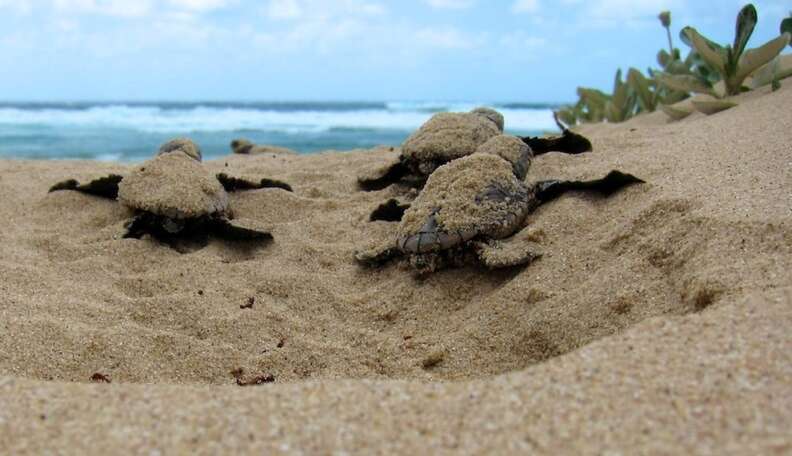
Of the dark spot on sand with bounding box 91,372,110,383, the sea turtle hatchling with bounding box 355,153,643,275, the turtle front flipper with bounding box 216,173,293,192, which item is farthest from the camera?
the turtle front flipper with bounding box 216,173,293,192

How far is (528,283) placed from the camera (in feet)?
11.1

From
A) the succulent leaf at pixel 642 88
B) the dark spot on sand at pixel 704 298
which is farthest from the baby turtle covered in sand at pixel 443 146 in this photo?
the succulent leaf at pixel 642 88

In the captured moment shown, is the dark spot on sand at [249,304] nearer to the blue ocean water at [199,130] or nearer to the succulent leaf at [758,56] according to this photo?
the succulent leaf at [758,56]

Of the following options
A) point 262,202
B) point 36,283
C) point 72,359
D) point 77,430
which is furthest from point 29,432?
point 262,202

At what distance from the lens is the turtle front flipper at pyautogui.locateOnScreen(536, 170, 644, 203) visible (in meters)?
3.98

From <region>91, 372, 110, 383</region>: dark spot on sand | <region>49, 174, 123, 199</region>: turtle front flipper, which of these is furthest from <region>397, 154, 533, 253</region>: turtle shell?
<region>49, 174, 123, 199</region>: turtle front flipper

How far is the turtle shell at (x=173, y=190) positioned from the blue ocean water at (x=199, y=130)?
308 inches

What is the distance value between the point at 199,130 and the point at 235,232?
57.8ft

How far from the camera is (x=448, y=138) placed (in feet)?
17.6

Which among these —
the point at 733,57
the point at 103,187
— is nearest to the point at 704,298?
the point at 103,187

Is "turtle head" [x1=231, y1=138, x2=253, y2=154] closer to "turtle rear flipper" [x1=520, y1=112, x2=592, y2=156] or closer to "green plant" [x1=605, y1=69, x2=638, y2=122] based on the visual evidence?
"green plant" [x1=605, y1=69, x2=638, y2=122]

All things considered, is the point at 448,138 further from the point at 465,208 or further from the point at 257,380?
the point at 257,380

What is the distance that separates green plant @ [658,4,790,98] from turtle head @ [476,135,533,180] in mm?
2342

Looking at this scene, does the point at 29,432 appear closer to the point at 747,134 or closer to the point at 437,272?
the point at 437,272
